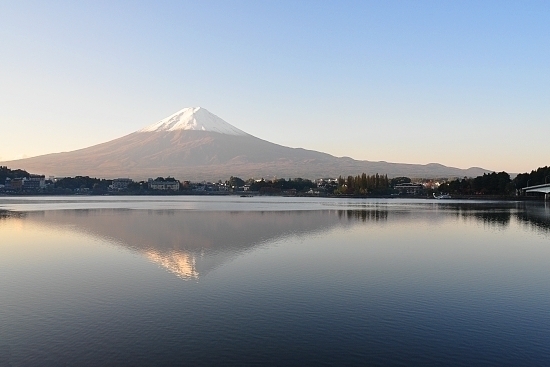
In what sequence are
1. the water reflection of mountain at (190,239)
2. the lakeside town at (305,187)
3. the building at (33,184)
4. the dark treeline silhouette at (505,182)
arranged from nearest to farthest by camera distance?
the water reflection of mountain at (190,239), the dark treeline silhouette at (505,182), the lakeside town at (305,187), the building at (33,184)

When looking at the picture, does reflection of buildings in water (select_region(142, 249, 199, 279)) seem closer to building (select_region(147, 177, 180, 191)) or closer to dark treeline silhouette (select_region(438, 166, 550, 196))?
dark treeline silhouette (select_region(438, 166, 550, 196))

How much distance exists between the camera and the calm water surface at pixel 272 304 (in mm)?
6625

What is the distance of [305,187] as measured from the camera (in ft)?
402

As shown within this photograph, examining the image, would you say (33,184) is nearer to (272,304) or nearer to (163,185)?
(163,185)

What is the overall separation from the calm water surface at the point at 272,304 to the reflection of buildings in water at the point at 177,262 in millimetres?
30

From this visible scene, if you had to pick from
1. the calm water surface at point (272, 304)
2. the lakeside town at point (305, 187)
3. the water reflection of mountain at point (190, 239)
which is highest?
the lakeside town at point (305, 187)

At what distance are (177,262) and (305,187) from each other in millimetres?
109029

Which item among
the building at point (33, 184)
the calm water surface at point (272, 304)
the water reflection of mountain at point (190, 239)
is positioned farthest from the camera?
the building at point (33, 184)

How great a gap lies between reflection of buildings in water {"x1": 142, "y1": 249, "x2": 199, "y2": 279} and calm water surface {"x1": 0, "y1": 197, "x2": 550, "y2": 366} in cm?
3

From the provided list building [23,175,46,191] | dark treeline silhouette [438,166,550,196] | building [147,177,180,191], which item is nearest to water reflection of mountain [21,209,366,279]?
dark treeline silhouette [438,166,550,196]

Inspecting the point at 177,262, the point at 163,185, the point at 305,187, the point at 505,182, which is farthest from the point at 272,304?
the point at 163,185

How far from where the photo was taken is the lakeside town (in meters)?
75.3

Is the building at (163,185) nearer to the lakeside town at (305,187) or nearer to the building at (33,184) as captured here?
the lakeside town at (305,187)

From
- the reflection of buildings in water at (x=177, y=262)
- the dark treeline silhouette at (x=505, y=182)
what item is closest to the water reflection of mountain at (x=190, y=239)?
the reflection of buildings in water at (x=177, y=262)
